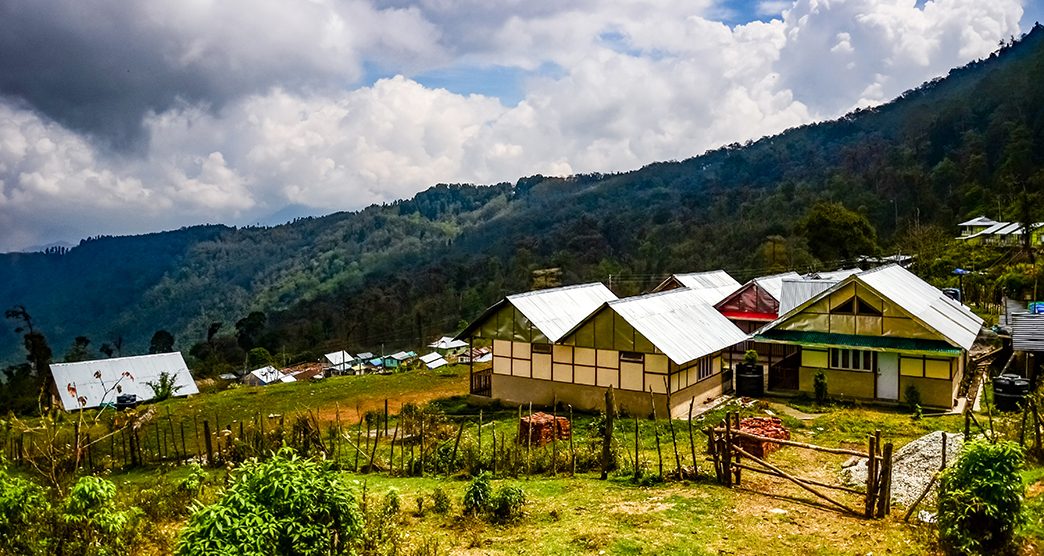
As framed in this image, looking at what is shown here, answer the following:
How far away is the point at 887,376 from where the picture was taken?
25734 millimetres

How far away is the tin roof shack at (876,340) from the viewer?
81.4 ft

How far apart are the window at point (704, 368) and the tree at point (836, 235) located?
34701mm

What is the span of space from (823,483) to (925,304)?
682 inches

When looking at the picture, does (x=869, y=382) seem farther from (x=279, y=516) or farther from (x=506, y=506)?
(x=279, y=516)

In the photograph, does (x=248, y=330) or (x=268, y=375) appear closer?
(x=268, y=375)

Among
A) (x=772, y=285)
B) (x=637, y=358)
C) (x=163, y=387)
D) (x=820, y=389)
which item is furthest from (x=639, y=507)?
(x=163, y=387)

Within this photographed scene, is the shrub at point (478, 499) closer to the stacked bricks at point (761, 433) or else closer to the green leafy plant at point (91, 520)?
the green leafy plant at point (91, 520)

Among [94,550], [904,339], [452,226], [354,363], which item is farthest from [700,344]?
[452,226]

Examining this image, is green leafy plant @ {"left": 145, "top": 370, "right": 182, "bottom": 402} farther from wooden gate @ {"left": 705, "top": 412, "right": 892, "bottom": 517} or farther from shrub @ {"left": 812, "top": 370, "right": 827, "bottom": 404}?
wooden gate @ {"left": 705, "top": 412, "right": 892, "bottom": 517}

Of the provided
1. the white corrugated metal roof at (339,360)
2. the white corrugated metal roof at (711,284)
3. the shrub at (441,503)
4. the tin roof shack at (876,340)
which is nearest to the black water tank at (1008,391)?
the tin roof shack at (876,340)

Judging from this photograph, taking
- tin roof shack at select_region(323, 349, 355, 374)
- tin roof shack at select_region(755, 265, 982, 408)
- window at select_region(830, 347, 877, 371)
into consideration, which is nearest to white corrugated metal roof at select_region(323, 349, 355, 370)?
tin roof shack at select_region(323, 349, 355, 374)

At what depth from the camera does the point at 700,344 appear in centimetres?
2689

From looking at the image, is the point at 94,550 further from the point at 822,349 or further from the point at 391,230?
the point at 391,230

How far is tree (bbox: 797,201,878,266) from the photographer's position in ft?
188
